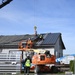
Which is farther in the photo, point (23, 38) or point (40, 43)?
point (23, 38)

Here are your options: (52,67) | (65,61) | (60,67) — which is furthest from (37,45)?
(52,67)

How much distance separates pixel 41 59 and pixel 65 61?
43.6 feet

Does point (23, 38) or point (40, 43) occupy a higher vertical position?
point (23, 38)

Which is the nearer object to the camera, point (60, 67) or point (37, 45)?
point (60, 67)

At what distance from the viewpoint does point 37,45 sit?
1508 inches

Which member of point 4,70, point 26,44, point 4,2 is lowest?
point 4,70

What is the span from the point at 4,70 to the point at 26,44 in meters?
10.3

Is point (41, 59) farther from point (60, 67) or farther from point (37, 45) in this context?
point (37, 45)

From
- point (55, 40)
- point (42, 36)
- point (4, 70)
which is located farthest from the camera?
point (42, 36)

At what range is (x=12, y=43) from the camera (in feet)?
132

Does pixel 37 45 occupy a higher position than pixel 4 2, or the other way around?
pixel 4 2

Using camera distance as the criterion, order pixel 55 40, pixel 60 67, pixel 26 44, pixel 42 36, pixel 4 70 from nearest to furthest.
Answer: pixel 4 70 < pixel 60 67 < pixel 26 44 < pixel 55 40 < pixel 42 36

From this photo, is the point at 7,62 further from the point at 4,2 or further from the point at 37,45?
the point at 37,45

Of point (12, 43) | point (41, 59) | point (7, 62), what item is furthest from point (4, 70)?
point (12, 43)
